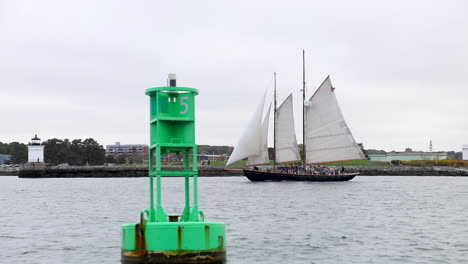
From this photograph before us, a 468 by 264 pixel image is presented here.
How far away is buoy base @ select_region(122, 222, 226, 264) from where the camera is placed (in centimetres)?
2023

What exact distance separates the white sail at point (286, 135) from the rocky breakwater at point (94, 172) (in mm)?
51126

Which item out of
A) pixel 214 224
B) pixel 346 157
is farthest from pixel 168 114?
pixel 346 157

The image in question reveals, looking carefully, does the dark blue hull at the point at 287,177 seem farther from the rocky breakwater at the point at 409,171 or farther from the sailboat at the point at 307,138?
the rocky breakwater at the point at 409,171

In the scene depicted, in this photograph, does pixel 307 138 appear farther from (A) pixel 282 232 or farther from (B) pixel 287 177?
(A) pixel 282 232

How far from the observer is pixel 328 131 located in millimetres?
106562

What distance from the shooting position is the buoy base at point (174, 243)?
20.2 metres

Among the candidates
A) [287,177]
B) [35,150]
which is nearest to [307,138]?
[287,177]

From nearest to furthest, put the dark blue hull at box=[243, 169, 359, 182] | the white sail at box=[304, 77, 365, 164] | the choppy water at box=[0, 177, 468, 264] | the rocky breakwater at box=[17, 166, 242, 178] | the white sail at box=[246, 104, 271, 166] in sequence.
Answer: the choppy water at box=[0, 177, 468, 264] < the white sail at box=[304, 77, 365, 164] < the white sail at box=[246, 104, 271, 166] < the dark blue hull at box=[243, 169, 359, 182] < the rocky breakwater at box=[17, 166, 242, 178]

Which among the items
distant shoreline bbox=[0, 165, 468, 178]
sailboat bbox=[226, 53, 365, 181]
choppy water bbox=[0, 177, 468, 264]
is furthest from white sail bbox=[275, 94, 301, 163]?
choppy water bbox=[0, 177, 468, 264]

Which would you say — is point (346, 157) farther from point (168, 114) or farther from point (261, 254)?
point (168, 114)

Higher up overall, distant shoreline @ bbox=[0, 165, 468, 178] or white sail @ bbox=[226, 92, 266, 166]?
white sail @ bbox=[226, 92, 266, 166]

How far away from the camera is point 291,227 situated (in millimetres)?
40375

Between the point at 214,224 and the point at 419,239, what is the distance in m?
16.9

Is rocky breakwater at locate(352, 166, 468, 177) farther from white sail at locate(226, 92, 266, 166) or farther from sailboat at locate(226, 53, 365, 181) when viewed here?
white sail at locate(226, 92, 266, 166)
